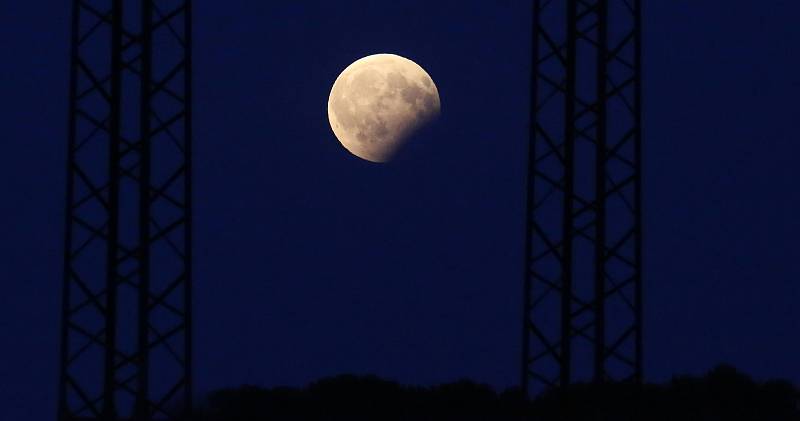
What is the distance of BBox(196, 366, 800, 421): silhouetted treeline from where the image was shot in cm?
2517

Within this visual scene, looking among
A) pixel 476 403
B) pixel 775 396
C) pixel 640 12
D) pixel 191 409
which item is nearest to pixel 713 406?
pixel 775 396

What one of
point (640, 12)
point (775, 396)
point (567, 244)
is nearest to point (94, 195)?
point (567, 244)

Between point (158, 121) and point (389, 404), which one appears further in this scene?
point (389, 404)

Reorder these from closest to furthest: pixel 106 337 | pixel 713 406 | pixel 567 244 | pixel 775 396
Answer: pixel 106 337 < pixel 567 244 < pixel 713 406 < pixel 775 396

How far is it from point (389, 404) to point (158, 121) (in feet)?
36.8

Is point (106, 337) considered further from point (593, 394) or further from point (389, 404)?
point (389, 404)

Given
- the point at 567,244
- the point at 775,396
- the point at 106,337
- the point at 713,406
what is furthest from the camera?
the point at 775,396

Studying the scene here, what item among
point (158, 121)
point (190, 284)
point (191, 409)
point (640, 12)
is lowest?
point (191, 409)

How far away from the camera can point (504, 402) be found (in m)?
31.5

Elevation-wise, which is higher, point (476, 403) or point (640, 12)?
point (640, 12)

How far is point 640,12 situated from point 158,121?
7.35 m

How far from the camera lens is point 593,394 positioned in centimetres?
2503

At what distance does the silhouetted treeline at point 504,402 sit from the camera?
82.6ft

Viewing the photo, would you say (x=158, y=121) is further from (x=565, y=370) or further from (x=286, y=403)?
(x=286, y=403)
